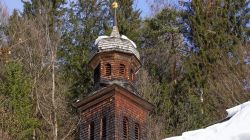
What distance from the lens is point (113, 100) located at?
57.4 ft

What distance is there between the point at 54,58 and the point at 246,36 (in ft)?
30.8

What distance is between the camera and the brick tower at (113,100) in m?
17.1

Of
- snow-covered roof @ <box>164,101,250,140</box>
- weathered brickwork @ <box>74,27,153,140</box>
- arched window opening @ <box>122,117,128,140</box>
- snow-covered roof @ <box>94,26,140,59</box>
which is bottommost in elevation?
snow-covered roof @ <box>164,101,250,140</box>

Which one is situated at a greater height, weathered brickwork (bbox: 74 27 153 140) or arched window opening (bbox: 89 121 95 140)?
weathered brickwork (bbox: 74 27 153 140)

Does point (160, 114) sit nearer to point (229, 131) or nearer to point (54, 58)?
point (54, 58)

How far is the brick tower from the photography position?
17141mm

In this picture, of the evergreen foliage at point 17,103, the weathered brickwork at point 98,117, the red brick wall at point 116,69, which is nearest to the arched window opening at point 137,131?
the weathered brickwork at point 98,117

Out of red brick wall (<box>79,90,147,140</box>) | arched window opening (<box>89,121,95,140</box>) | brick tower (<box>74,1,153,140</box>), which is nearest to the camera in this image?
red brick wall (<box>79,90,147,140</box>)

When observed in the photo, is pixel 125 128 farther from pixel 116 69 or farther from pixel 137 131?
pixel 116 69

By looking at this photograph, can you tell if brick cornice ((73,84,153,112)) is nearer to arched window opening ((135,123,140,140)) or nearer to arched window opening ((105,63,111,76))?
arched window opening ((135,123,140,140))

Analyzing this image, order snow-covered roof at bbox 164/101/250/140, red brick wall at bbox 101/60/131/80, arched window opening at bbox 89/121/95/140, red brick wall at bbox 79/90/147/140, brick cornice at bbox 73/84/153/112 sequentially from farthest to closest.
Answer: red brick wall at bbox 101/60/131/80, brick cornice at bbox 73/84/153/112, arched window opening at bbox 89/121/95/140, red brick wall at bbox 79/90/147/140, snow-covered roof at bbox 164/101/250/140

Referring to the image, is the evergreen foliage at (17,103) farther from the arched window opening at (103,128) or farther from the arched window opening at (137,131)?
the arched window opening at (137,131)

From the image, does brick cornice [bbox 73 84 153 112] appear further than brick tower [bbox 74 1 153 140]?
Yes

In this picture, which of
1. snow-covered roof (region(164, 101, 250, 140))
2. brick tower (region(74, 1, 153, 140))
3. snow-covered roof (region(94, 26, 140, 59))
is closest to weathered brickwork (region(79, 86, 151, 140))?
brick tower (region(74, 1, 153, 140))
